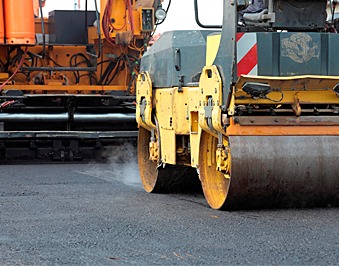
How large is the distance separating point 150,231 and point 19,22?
6675 mm

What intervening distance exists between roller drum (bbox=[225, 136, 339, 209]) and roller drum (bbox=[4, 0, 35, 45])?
6.15 metres

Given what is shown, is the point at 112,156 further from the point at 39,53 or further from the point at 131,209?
the point at 131,209

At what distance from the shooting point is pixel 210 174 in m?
6.77

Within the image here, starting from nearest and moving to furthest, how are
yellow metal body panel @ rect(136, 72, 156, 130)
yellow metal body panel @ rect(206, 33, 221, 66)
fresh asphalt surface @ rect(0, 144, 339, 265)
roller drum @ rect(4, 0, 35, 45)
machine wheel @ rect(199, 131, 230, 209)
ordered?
fresh asphalt surface @ rect(0, 144, 339, 265) → yellow metal body panel @ rect(206, 33, 221, 66) → machine wheel @ rect(199, 131, 230, 209) → yellow metal body panel @ rect(136, 72, 156, 130) → roller drum @ rect(4, 0, 35, 45)

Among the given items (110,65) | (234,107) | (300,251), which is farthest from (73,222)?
(110,65)

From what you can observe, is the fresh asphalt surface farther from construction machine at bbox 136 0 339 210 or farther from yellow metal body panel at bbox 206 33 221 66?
yellow metal body panel at bbox 206 33 221 66

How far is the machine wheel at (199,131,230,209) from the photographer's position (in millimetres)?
6617

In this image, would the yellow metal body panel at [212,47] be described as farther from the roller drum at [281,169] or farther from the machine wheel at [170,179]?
the machine wheel at [170,179]

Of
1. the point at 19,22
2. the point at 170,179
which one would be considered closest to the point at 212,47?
the point at 170,179

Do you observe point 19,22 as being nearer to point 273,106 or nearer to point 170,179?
point 170,179

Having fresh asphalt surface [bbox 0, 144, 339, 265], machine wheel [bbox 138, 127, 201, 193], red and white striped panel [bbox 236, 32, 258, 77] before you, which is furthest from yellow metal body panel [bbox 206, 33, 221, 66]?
machine wheel [bbox 138, 127, 201, 193]

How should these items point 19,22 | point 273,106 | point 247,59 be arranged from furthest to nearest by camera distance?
point 19,22
point 273,106
point 247,59

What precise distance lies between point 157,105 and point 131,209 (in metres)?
1.40

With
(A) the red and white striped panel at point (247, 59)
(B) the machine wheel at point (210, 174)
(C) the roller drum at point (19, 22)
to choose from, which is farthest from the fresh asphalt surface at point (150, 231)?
(C) the roller drum at point (19, 22)
